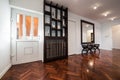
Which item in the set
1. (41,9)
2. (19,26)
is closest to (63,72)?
(19,26)

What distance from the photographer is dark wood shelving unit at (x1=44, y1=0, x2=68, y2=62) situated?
12.0 feet

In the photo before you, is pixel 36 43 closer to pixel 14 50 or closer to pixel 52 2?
pixel 14 50

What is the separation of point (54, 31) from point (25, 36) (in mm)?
1391

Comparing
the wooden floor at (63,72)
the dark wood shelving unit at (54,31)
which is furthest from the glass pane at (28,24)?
the wooden floor at (63,72)

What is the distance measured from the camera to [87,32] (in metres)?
6.44

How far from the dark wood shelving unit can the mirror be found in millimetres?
2105

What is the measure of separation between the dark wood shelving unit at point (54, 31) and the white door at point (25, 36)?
0.37m

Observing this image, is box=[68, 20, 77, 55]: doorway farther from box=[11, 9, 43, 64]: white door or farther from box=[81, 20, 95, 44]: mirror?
box=[11, 9, 43, 64]: white door

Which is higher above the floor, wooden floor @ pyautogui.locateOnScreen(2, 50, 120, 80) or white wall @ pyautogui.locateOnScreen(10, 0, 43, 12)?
white wall @ pyautogui.locateOnScreen(10, 0, 43, 12)

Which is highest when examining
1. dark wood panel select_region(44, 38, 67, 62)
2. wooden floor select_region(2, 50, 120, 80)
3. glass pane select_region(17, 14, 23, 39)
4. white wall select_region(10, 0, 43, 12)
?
white wall select_region(10, 0, 43, 12)

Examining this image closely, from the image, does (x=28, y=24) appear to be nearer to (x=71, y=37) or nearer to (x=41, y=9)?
(x=41, y=9)

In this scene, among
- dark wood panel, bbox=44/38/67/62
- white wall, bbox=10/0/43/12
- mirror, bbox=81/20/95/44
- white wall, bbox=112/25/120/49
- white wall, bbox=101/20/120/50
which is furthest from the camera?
white wall, bbox=112/25/120/49

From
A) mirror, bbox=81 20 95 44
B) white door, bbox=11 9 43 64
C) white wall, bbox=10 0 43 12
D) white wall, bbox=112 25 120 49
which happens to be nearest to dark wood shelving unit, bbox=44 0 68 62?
white wall, bbox=10 0 43 12

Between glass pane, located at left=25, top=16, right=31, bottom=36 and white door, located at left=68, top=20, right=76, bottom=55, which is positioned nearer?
glass pane, located at left=25, top=16, right=31, bottom=36
